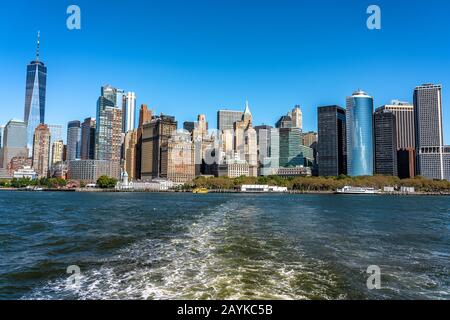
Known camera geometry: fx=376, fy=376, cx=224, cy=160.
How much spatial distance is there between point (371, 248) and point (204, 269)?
12098 mm

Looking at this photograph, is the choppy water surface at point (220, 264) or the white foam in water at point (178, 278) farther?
the choppy water surface at point (220, 264)

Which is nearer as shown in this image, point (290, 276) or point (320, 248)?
point (290, 276)

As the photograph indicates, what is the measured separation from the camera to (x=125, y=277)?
15.7 metres

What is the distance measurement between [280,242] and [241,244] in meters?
2.83

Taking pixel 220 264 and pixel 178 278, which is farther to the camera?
pixel 220 264

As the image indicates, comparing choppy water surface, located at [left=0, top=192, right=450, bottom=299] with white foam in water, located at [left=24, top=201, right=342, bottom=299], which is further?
choppy water surface, located at [left=0, top=192, right=450, bottom=299]

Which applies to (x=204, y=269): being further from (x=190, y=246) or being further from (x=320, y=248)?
(x=320, y=248)
